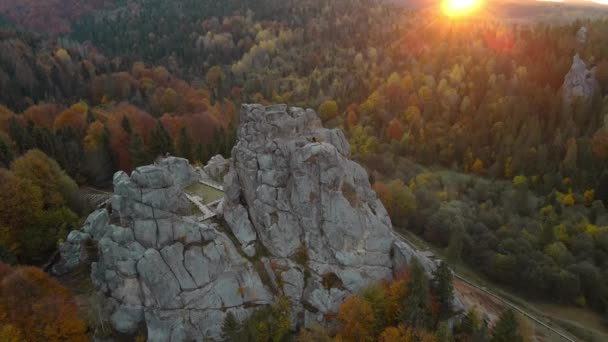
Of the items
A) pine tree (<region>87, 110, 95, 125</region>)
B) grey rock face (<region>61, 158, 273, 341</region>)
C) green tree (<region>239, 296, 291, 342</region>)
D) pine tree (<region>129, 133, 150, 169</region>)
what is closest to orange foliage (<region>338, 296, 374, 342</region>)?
green tree (<region>239, 296, 291, 342</region>)

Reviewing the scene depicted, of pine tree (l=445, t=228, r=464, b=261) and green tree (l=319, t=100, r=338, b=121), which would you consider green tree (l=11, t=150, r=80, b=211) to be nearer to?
pine tree (l=445, t=228, r=464, b=261)

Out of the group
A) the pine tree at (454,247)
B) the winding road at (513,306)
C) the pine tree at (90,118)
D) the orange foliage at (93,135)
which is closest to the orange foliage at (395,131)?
the pine tree at (454,247)

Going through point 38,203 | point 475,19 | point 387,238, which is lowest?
point 38,203

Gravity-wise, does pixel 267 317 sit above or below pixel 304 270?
below

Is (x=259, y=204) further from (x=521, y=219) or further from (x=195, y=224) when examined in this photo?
(x=521, y=219)

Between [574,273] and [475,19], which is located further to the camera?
[475,19]

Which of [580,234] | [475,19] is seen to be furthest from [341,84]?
[580,234]

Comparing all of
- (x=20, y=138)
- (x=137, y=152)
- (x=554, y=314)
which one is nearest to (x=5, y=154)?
(x=20, y=138)
